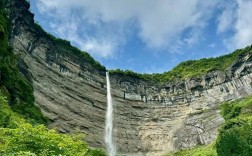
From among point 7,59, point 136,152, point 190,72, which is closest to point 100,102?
point 136,152

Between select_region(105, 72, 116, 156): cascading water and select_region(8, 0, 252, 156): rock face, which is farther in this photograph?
select_region(105, 72, 116, 156): cascading water

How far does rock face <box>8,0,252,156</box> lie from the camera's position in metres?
50.4

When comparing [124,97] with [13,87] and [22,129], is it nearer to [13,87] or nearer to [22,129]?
[13,87]

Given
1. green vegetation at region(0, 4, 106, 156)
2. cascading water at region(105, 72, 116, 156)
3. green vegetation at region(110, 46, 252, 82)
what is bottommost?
green vegetation at region(0, 4, 106, 156)

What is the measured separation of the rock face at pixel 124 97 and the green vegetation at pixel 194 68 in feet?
4.63

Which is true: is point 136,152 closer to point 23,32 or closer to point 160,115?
point 160,115

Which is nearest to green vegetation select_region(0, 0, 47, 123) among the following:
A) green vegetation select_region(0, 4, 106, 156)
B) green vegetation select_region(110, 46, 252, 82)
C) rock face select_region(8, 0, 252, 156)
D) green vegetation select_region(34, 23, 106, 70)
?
green vegetation select_region(0, 4, 106, 156)

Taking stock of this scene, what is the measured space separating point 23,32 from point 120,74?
70.3 feet

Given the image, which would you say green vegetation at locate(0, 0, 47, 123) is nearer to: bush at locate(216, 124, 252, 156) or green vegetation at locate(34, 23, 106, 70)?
bush at locate(216, 124, 252, 156)

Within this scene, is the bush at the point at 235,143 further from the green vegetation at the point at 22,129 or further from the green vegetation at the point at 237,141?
the green vegetation at the point at 22,129

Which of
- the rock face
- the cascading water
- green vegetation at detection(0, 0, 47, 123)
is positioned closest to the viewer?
green vegetation at detection(0, 0, 47, 123)

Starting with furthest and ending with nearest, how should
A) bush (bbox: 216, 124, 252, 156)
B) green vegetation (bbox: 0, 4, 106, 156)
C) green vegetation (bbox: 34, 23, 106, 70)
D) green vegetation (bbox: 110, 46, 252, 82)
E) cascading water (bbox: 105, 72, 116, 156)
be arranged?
1. green vegetation (bbox: 110, 46, 252, 82)
2. green vegetation (bbox: 34, 23, 106, 70)
3. cascading water (bbox: 105, 72, 116, 156)
4. bush (bbox: 216, 124, 252, 156)
5. green vegetation (bbox: 0, 4, 106, 156)

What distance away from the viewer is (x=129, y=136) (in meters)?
56.1

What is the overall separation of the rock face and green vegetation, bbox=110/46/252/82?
141 cm
